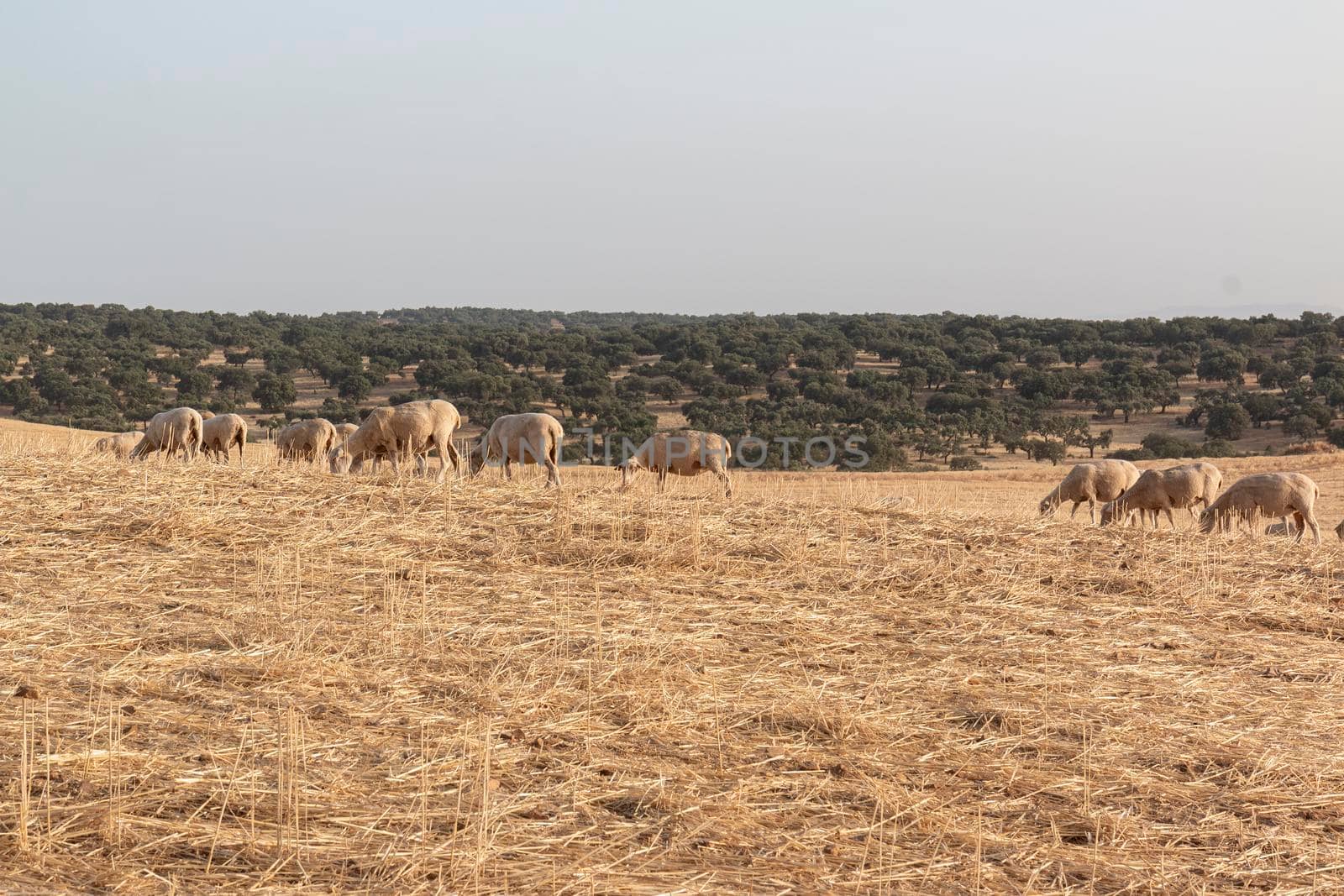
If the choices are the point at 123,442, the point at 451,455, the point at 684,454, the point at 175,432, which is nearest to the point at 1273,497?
the point at 684,454

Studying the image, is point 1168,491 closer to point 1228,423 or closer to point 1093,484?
point 1093,484

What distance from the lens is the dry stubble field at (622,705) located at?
4680 mm

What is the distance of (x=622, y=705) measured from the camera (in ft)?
20.8

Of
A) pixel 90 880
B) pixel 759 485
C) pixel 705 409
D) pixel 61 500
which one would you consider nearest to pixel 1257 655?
pixel 90 880

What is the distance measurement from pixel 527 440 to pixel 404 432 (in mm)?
2974

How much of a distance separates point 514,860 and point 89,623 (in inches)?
158

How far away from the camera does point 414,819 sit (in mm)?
4777

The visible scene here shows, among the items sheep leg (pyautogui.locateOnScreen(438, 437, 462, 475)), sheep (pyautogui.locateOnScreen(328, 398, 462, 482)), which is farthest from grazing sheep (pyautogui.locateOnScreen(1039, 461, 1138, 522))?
sheep (pyautogui.locateOnScreen(328, 398, 462, 482))

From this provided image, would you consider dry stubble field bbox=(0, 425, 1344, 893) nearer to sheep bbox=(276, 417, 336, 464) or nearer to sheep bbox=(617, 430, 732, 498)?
sheep bbox=(617, 430, 732, 498)

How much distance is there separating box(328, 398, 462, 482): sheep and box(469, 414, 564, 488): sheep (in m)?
1.81

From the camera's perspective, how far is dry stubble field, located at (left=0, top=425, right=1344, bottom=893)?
15.4 feet

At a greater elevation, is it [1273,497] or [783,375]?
[783,375]

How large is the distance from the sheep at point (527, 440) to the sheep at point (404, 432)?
1808 millimetres

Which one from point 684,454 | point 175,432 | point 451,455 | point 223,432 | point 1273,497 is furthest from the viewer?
point 684,454
